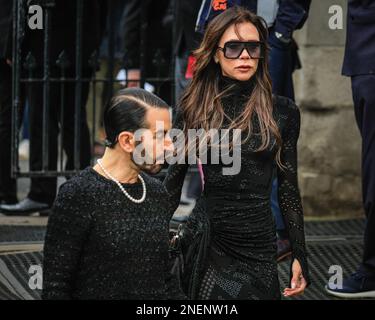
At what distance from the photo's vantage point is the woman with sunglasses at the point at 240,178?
13.5 feet

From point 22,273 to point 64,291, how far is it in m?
2.55

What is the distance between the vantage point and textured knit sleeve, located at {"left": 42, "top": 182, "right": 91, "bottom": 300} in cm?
322

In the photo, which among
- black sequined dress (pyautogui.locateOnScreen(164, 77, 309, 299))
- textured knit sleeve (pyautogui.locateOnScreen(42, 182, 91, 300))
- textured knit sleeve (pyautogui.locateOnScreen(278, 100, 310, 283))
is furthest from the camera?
textured knit sleeve (pyautogui.locateOnScreen(278, 100, 310, 283))

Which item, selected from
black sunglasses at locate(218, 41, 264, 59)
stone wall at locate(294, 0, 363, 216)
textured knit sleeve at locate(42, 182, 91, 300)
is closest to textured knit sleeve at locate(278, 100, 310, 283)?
black sunglasses at locate(218, 41, 264, 59)

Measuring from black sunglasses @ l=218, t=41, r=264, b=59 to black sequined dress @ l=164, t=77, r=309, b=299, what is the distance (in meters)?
0.10

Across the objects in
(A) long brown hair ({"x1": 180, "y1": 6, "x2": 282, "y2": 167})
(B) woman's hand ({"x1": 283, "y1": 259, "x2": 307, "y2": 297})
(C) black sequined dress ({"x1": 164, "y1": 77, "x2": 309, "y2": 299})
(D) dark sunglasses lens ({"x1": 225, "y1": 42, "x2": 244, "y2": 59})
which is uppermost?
(D) dark sunglasses lens ({"x1": 225, "y1": 42, "x2": 244, "y2": 59})

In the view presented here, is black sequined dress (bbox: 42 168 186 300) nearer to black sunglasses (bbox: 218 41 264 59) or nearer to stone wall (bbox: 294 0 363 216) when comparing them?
black sunglasses (bbox: 218 41 264 59)

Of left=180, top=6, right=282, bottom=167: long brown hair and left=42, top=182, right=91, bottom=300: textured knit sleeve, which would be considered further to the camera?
left=180, top=6, right=282, bottom=167: long brown hair

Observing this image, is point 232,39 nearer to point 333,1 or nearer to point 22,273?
point 22,273

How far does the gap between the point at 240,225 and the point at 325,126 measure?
319 centimetres

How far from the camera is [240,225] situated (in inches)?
162

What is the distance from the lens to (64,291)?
10.6 feet

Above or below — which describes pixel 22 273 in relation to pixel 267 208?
below
